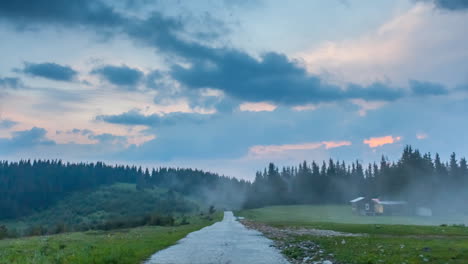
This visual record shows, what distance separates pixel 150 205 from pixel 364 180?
107 m

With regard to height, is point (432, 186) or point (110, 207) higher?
point (432, 186)

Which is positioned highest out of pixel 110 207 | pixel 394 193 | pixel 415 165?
pixel 415 165

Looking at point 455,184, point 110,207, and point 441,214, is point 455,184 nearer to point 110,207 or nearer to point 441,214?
point 441,214

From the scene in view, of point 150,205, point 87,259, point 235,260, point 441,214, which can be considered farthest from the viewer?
point 150,205

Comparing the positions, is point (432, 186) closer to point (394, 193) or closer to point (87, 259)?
point (394, 193)

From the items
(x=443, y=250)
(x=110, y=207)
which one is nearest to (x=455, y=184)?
(x=443, y=250)

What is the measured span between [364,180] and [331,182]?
16.8 meters

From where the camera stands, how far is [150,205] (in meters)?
197

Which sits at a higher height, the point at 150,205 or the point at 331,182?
the point at 331,182

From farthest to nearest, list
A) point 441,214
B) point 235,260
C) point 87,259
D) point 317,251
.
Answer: point 441,214 < point 317,251 < point 235,260 < point 87,259

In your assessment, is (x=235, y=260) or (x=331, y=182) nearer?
(x=235, y=260)

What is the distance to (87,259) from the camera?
1967 centimetres

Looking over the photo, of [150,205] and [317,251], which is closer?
[317,251]

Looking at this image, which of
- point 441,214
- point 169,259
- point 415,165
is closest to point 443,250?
point 169,259
